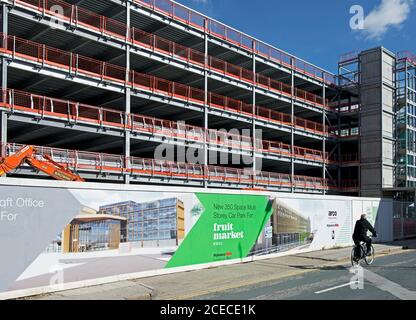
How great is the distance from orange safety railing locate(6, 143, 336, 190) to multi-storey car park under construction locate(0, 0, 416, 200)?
9cm

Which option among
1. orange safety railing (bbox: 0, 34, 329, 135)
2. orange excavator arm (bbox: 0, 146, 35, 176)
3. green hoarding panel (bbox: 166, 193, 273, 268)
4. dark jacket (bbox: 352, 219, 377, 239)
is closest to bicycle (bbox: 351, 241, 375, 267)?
dark jacket (bbox: 352, 219, 377, 239)

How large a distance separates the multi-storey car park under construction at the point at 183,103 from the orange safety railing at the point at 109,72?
4.0 inches

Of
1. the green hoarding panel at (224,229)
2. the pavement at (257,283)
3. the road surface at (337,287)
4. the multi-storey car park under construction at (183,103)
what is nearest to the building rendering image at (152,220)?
the green hoarding panel at (224,229)

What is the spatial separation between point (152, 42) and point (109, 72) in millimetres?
4090

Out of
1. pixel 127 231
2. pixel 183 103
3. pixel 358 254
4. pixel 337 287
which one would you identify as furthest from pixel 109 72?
pixel 337 287

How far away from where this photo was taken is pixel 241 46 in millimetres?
38625

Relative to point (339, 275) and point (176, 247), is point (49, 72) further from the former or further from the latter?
point (339, 275)

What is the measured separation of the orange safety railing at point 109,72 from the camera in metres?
Result: 26.4

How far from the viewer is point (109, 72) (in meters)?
31.3

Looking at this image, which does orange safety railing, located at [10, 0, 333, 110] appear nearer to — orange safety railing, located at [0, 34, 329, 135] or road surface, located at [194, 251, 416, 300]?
orange safety railing, located at [0, 34, 329, 135]

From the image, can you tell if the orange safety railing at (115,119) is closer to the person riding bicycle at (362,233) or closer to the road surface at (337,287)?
the person riding bicycle at (362,233)

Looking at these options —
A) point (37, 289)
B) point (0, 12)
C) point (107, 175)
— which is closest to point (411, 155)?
point (107, 175)

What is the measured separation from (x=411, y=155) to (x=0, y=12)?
40588 millimetres

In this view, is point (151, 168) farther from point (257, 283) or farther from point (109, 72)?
point (257, 283)
